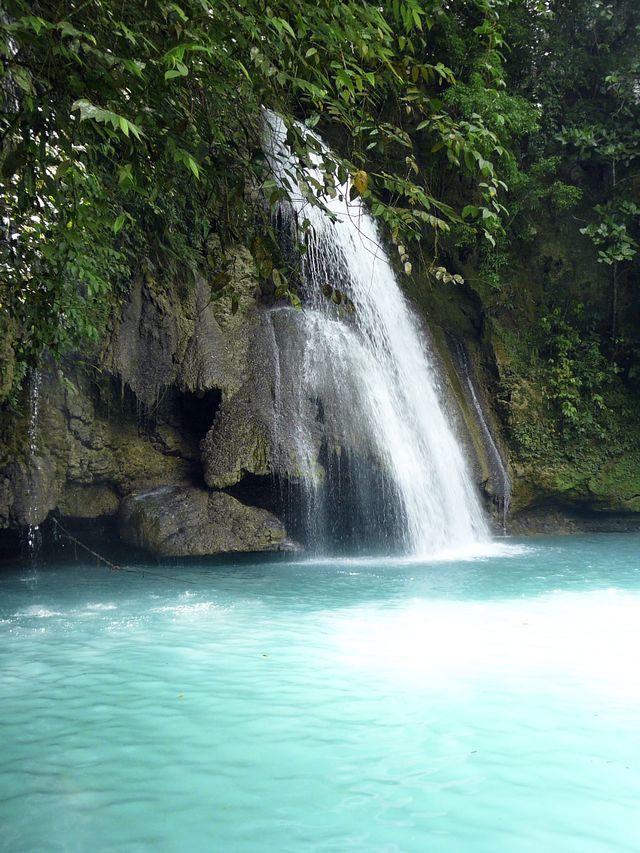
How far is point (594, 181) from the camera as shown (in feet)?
51.5

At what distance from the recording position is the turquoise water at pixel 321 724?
2.75m

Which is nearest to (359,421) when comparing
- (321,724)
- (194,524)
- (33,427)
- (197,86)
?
(194,524)

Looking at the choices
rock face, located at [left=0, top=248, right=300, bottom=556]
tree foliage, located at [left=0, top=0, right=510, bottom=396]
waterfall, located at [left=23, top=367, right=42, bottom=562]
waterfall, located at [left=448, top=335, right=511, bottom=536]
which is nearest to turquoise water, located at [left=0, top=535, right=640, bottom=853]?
waterfall, located at [left=23, top=367, right=42, bottom=562]

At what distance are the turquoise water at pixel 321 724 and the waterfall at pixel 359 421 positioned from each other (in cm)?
342

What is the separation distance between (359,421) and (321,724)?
23.4 feet

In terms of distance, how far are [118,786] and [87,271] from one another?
4819 millimetres

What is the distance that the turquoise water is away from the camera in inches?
108

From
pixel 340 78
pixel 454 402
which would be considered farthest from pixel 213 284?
pixel 454 402

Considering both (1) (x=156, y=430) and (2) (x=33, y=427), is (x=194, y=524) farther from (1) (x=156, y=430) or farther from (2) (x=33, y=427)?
(2) (x=33, y=427)

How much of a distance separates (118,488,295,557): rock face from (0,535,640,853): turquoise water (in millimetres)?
2388

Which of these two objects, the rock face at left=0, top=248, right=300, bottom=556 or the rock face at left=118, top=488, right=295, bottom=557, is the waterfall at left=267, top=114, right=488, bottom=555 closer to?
the rock face at left=0, top=248, right=300, bottom=556

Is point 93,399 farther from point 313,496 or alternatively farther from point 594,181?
point 594,181

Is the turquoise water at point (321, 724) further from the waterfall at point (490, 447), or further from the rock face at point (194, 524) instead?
the waterfall at point (490, 447)

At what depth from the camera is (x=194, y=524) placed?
9625 mm
